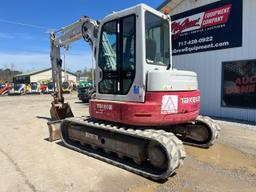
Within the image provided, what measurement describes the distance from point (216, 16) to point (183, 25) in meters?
1.85

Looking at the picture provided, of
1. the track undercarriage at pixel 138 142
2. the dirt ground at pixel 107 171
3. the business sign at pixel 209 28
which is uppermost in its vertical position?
the business sign at pixel 209 28

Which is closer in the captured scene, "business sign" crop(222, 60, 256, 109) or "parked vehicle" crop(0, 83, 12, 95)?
"business sign" crop(222, 60, 256, 109)

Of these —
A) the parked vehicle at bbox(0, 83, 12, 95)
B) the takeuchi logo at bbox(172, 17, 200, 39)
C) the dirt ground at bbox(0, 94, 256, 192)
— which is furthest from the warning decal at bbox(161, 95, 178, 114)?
the parked vehicle at bbox(0, 83, 12, 95)

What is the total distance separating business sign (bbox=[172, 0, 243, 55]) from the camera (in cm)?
1105

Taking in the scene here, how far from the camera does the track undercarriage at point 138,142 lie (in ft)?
16.0

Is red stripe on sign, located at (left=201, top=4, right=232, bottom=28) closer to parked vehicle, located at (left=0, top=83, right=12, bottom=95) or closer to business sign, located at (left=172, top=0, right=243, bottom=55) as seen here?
business sign, located at (left=172, top=0, right=243, bottom=55)

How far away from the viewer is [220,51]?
38.0ft

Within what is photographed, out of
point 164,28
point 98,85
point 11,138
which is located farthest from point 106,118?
point 11,138

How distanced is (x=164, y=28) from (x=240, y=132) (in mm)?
4820

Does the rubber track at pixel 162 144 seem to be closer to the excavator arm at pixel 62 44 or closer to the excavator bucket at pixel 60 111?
the excavator arm at pixel 62 44

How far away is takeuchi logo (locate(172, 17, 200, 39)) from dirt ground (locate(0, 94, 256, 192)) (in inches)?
263

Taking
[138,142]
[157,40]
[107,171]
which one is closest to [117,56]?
[157,40]

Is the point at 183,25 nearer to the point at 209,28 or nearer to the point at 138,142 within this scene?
the point at 209,28

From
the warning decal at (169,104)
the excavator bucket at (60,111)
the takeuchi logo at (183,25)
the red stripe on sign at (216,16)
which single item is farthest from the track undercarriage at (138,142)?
the takeuchi logo at (183,25)
